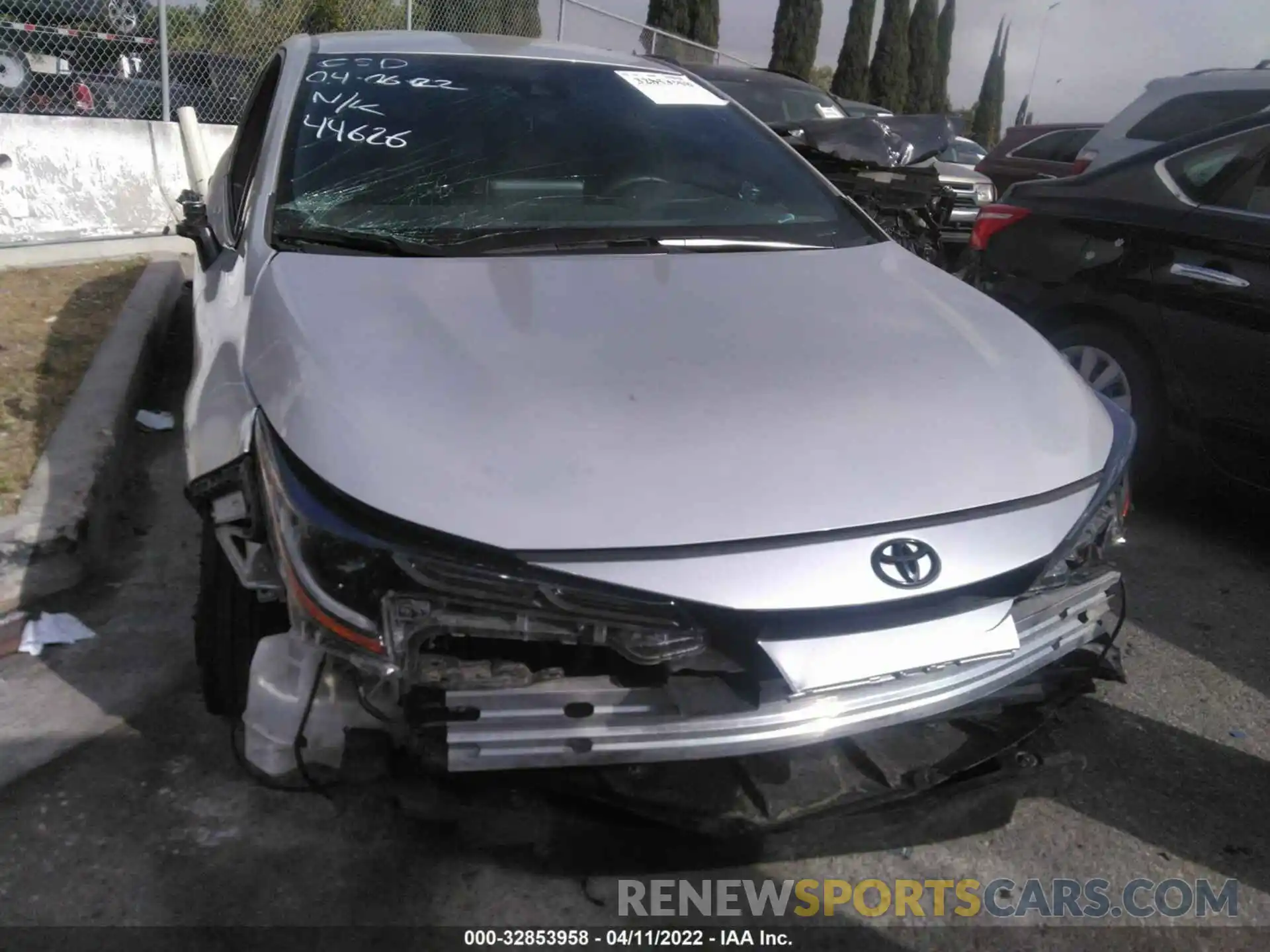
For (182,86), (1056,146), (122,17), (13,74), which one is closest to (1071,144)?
(1056,146)

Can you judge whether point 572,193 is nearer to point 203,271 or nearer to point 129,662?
point 203,271

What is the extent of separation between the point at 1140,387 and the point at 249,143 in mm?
3263

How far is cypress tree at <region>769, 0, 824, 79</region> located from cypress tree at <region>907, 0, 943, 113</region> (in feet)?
33.6

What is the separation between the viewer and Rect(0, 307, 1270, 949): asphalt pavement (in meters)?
1.97

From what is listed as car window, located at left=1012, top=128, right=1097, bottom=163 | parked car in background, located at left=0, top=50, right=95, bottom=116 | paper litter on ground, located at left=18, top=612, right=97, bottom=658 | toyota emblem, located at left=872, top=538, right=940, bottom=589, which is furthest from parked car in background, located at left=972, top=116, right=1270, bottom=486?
car window, located at left=1012, top=128, right=1097, bottom=163

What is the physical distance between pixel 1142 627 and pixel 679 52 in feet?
47.9

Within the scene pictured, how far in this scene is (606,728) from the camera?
1.77 meters

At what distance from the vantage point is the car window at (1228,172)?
12.7 feet

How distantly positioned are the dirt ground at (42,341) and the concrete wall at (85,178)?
0.56m

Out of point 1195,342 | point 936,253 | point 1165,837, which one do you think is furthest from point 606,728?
point 936,253

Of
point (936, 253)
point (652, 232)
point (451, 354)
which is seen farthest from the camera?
point (936, 253)

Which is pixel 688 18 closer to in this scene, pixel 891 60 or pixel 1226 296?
pixel 891 60

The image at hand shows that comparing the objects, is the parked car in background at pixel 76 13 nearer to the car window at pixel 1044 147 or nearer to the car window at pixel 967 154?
the car window at pixel 1044 147

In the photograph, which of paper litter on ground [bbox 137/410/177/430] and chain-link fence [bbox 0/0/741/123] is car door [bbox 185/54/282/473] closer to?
paper litter on ground [bbox 137/410/177/430]
